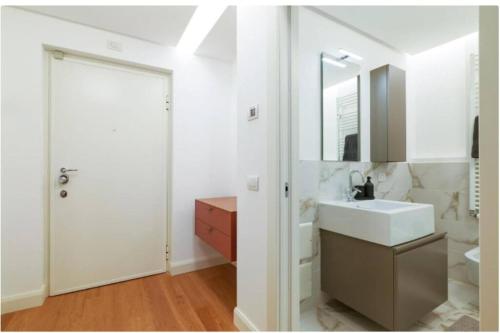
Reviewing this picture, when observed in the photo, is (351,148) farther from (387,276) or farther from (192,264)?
(192,264)

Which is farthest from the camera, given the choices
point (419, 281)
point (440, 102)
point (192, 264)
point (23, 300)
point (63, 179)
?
point (192, 264)

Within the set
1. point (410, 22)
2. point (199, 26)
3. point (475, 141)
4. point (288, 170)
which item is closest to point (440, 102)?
point (475, 141)

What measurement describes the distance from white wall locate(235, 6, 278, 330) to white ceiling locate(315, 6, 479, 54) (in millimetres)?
808

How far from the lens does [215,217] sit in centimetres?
201

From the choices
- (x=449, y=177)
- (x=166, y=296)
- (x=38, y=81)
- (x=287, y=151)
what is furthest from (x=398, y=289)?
(x=38, y=81)

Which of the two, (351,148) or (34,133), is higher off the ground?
(34,133)

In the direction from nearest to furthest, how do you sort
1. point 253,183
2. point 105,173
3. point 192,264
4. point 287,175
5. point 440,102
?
point 287,175 → point 253,183 → point 105,173 → point 440,102 → point 192,264

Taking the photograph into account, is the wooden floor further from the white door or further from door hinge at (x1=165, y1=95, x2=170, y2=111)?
door hinge at (x1=165, y1=95, x2=170, y2=111)

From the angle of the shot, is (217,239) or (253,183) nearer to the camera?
(253,183)

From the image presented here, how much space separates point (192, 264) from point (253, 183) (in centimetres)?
151

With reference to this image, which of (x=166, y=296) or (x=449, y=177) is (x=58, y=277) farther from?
(x=449, y=177)

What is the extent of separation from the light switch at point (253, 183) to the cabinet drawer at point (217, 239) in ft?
1.81

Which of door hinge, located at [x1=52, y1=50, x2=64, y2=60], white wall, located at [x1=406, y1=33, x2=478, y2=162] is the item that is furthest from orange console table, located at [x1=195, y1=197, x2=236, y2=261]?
white wall, located at [x1=406, y1=33, x2=478, y2=162]

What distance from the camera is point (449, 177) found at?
2.27 meters
